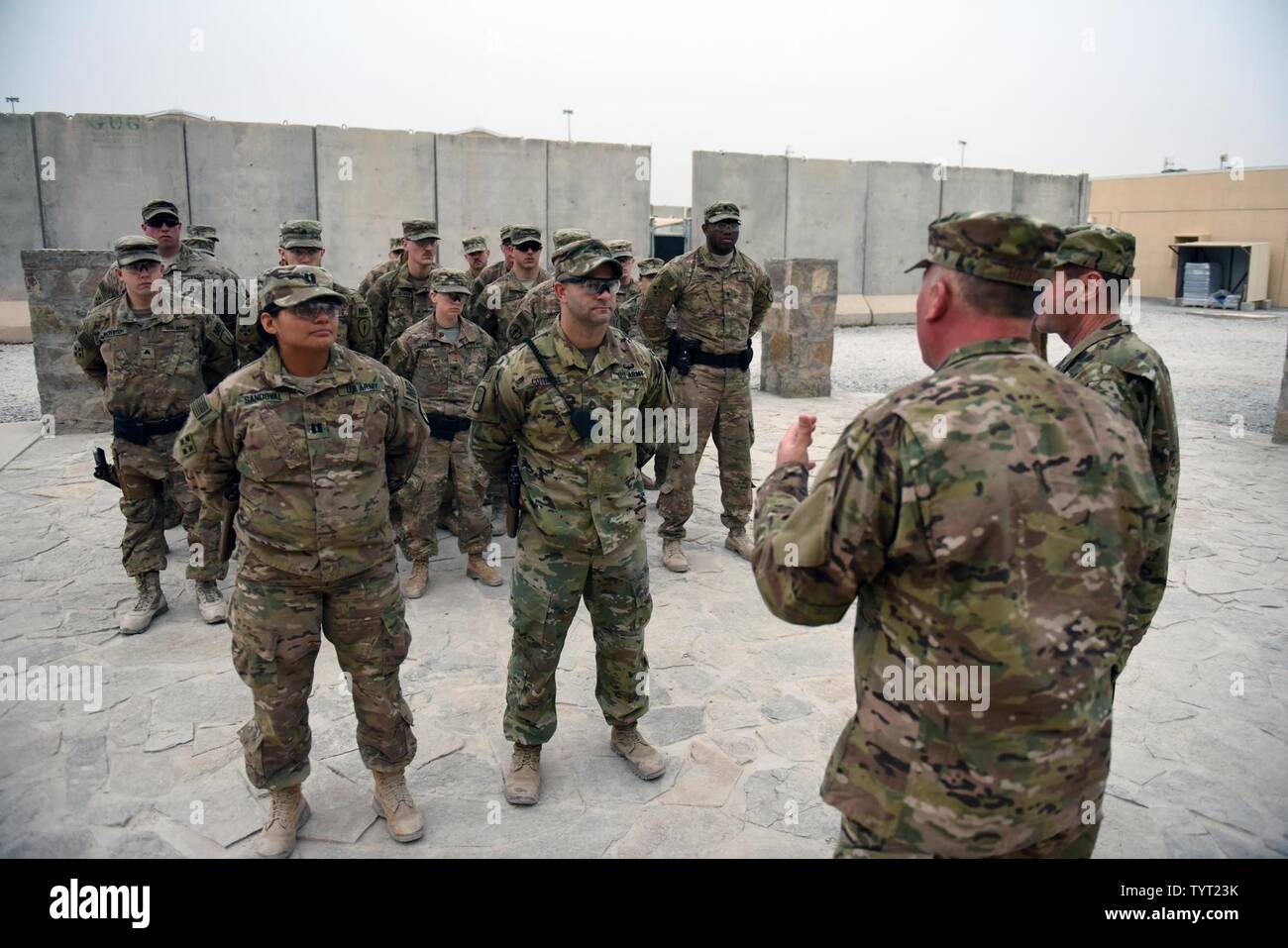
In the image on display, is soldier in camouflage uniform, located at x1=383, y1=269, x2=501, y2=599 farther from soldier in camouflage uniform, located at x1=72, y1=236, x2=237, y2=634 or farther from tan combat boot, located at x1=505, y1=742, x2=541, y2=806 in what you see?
tan combat boot, located at x1=505, y1=742, x2=541, y2=806

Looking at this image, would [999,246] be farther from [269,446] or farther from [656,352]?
[656,352]

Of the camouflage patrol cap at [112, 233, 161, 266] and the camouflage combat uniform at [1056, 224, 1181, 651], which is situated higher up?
the camouflage patrol cap at [112, 233, 161, 266]

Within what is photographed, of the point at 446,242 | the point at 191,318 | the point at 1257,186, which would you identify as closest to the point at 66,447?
the point at 191,318

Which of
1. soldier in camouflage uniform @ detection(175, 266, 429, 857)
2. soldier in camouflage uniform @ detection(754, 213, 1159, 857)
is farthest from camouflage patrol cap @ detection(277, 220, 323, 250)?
soldier in camouflage uniform @ detection(754, 213, 1159, 857)

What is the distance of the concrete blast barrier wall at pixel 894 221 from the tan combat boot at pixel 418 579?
18.0 m

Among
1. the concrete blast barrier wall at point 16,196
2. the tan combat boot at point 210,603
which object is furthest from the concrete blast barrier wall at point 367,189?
the tan combat boot at point 210,603

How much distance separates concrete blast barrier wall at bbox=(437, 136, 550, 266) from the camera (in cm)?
1728

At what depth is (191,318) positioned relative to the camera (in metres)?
5.55

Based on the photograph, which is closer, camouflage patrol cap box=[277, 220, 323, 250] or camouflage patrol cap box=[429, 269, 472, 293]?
camouflage patrol cap box=[429, 269, 472, 293]

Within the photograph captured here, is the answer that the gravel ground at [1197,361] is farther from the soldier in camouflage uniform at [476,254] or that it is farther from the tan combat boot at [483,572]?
the tan combat boot at [483,572]

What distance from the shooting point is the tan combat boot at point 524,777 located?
12.2 feet

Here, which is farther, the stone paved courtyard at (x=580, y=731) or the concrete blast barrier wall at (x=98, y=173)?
the concrete blast barrier wall at (x=98, y=173)

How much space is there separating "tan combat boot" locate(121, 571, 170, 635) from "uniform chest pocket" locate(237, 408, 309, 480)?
2.78m
